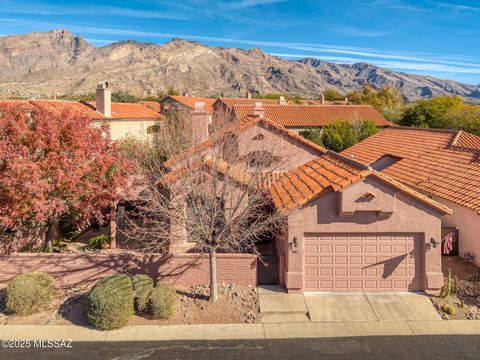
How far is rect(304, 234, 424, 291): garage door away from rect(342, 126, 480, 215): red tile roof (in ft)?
11.6

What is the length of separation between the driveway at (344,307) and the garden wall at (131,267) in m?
1.19

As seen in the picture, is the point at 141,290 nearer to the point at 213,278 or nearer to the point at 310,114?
the point at 213,278

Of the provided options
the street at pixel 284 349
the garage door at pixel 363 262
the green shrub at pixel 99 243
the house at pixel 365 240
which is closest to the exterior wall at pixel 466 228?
the house at pixel 365 240

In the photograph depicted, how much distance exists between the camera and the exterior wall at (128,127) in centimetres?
4006

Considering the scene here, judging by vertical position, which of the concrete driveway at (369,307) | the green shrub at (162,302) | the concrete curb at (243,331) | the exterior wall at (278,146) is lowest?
the concrete curb at (243,331)

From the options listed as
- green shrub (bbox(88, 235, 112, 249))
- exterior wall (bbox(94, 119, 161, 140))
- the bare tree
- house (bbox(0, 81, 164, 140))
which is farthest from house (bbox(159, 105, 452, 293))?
exterior wall (bbox(94, 119, 161, 140))

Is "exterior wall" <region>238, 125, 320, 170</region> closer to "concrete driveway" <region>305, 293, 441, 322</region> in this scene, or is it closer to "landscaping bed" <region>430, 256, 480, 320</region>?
"landscaping bed" <region>430, 256, 480, 320</region>

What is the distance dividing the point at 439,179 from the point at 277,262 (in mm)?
9557

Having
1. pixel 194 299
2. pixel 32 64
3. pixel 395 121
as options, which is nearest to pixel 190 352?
pixel 194 299

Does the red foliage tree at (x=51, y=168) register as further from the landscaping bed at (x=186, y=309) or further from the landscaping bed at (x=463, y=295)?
the landscaping bed at (x=463, y=295)

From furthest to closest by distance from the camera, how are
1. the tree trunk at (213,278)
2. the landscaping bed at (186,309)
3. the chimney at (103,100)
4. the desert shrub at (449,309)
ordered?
the chimney at (103,100) < the tree trunk at (213,278) < the desert shrub at (449,309) < the landscaping bed at (186,309)

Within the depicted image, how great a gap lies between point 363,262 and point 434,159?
35.8 feet

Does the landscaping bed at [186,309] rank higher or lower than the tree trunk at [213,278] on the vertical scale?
lower

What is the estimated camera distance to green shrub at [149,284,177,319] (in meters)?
12.5
